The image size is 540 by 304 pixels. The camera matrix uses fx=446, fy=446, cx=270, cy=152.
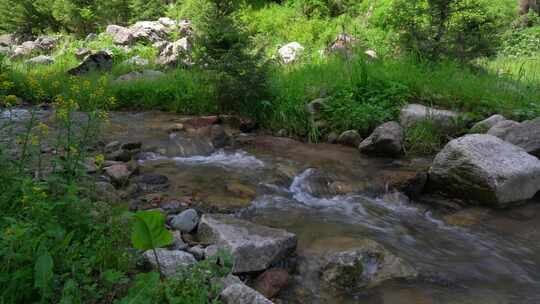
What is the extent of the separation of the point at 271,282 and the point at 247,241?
340 mm

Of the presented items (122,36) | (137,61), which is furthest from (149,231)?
(122,36)

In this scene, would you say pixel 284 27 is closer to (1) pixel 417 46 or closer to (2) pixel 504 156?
(1) pixel 417 46

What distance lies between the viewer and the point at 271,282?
10.1 ft

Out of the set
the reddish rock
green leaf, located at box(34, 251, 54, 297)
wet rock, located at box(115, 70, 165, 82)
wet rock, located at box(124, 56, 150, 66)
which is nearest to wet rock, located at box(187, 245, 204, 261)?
green leaf, located at box(34, 251, 54, 297)

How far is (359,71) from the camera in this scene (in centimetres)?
756

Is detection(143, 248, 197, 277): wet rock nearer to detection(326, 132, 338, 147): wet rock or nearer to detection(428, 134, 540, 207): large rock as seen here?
detection(428, 134, 540, 207): large rock

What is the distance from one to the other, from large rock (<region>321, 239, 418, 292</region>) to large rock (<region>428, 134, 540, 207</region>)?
178 cm

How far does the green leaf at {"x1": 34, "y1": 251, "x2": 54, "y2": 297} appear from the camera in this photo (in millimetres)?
1937

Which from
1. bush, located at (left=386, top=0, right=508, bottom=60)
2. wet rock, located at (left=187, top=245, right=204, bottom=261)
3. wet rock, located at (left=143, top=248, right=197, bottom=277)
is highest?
bush, located at (left=386, top=0, right=508, bottom=60)

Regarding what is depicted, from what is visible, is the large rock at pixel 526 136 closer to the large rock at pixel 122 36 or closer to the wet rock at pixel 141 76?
the wet rock at pixel 141 76

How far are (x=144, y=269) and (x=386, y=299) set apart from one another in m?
1.65

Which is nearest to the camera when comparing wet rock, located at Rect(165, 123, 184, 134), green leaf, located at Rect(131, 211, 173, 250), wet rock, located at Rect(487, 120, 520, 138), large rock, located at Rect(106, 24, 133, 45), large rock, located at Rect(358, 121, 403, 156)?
green leaf, located at Rect(131, 211, 173, 250)

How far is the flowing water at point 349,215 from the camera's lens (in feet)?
10.8

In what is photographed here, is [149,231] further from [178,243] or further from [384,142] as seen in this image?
[384,142]
